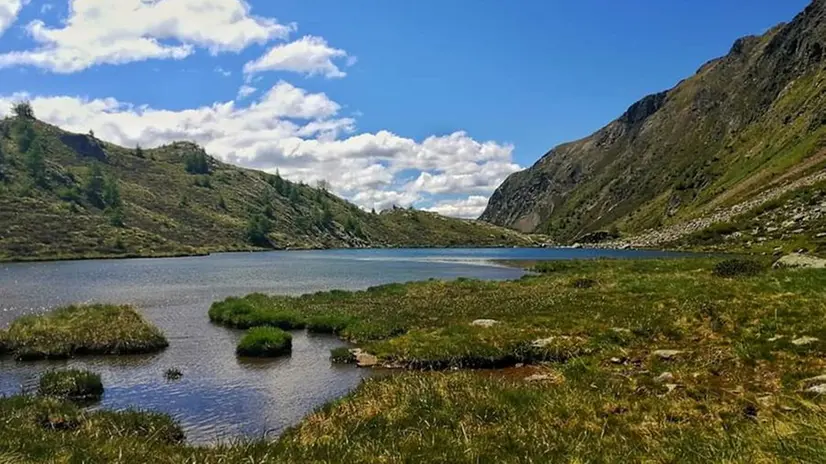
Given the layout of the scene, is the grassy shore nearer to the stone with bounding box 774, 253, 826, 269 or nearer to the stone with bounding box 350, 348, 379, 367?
the stone with bounding box 350, 348, 379, 367

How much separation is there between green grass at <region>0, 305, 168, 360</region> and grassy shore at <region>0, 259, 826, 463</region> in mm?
12437

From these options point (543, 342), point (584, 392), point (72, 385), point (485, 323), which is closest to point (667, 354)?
point (543, 342)

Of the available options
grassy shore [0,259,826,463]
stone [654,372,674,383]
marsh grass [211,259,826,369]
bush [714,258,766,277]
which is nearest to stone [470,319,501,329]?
grassy shore [0,259,826,463]

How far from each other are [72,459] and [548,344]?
2084 centimetres

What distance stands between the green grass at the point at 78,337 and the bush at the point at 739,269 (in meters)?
41.8

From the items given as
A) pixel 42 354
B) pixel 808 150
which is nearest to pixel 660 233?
pixel 808 150

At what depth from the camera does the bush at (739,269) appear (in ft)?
138

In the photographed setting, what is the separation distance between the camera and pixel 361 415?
51.4 feet

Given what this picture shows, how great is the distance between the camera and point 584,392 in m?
15.8

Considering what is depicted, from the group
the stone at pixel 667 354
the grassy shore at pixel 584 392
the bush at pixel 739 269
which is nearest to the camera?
the grassy shore at pixel 584 392

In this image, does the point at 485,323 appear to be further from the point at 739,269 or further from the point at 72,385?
the point at 739,269

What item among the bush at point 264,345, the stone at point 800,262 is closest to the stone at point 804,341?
the stone at point 800,262

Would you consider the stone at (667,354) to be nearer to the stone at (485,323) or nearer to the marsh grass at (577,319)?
the marsh grass at (577,319)

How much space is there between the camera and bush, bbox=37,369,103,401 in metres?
22.2
